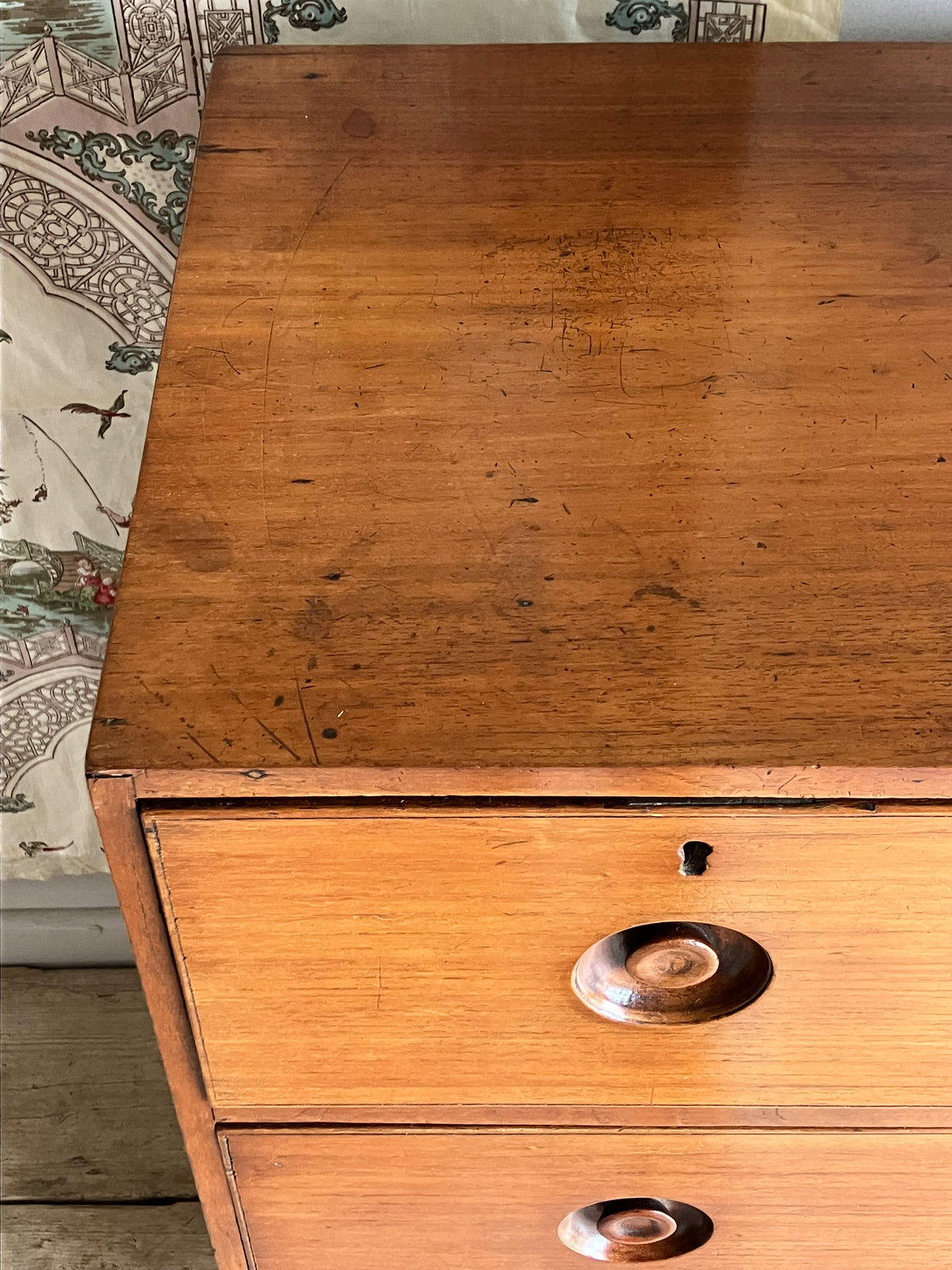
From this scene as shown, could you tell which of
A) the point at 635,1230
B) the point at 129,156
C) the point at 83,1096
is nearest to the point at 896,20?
the point at 129,156

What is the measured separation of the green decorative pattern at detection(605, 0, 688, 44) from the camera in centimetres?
70

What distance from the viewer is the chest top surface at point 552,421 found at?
1.26 feet

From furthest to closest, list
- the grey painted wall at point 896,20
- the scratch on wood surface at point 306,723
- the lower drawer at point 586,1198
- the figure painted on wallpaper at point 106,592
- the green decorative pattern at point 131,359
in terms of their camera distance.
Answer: the figure painted on wallpaper at point 106,592 < the green decorative pattern at point 131,359 < the grey painted wall at point 896,20 < the lower drawer at point 586,1198 < the scratch on wood surface at point 306,723

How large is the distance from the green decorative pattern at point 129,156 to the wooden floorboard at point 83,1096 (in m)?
0.68

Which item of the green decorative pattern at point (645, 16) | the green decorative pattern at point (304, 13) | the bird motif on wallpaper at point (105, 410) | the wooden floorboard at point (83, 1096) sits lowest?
the wooden floorboard at point (83, 1096)

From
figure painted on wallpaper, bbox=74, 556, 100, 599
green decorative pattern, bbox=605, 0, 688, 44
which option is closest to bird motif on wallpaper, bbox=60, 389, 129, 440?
figure painted on wallpaper, bbox=74, 556, 100, 599

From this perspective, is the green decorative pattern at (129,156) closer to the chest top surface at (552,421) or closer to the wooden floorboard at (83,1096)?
the chest top surface at (552,421)

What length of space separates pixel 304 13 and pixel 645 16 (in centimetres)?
20

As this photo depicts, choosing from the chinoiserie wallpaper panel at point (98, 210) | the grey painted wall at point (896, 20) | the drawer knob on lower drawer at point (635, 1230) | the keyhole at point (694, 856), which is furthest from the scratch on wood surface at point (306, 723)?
the grey painted wall at point (896, 20)

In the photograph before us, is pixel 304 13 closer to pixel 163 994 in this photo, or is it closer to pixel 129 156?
pixel 129 156

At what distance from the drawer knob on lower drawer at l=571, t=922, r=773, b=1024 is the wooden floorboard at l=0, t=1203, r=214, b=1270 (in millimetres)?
609

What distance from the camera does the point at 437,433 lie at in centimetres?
46

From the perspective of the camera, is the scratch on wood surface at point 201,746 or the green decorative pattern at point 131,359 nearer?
the scratch on wood surface at point 201,746

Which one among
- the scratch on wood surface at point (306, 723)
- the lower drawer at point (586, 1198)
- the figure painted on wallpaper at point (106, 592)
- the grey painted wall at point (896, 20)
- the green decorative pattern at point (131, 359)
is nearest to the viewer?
the scratch on wood surface at point (306, 723)
